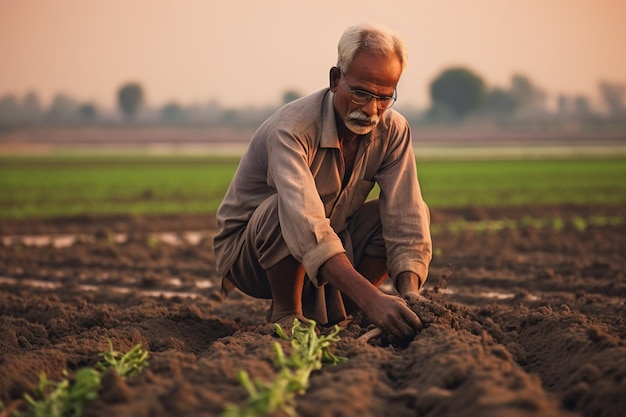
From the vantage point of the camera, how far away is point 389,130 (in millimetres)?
4781

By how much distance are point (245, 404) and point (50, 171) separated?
90.6 ft

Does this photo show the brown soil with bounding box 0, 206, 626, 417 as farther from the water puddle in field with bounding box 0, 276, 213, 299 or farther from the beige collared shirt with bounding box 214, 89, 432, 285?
the beige collared shirt with bounding box 214, 89, 432, 285

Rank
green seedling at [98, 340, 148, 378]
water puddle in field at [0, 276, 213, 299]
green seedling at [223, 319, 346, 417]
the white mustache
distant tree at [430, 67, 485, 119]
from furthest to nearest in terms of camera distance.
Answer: distant tree at [430, 67, 485, 119], water puddle in field at [0, 276, 213, 299], the white mustache, green seedling at [98, 340, 148, 378], green seedling at [223, 319, 346, 417]

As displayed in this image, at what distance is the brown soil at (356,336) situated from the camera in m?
2.97

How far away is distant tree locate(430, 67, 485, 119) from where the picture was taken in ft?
415

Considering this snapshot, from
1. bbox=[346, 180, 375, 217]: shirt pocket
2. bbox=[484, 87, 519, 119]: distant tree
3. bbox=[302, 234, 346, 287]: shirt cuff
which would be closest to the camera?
bbox=[302, 234, 346, 287]: shirt cuff

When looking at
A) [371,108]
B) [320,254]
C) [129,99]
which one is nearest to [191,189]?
[371,108]

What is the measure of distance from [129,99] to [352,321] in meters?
138

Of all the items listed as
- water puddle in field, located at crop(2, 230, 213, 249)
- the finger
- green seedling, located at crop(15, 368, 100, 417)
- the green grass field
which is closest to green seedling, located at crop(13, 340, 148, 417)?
green seedling, located at crop(15, 368, 100, 417)

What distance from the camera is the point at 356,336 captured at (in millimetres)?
4242

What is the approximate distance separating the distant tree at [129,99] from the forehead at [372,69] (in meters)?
137

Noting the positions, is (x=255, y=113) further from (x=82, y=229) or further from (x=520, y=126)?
(x=82, y=229)

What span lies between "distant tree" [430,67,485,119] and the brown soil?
119 metres

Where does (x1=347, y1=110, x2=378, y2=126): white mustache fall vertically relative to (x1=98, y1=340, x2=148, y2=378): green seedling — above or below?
above
